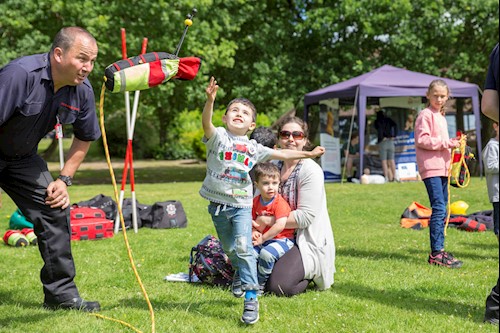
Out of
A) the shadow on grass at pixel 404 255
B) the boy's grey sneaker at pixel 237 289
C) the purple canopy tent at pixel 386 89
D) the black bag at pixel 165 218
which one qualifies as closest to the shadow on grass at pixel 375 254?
the shadow on grass at pixel 404 255

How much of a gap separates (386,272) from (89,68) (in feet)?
11.7

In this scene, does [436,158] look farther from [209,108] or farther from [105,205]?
[105,205]

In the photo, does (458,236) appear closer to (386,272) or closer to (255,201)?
(386,272)

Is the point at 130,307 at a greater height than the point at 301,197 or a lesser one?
lesser

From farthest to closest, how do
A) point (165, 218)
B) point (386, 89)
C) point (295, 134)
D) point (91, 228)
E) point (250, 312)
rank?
point (386, 89) < point (165, 218) < point (91, 228) < point (295, 134) < point (250, 312)

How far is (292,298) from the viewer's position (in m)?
5.01

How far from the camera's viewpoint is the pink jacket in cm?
620

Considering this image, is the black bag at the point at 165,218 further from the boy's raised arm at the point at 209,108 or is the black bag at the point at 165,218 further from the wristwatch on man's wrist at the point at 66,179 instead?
the boy's raised arm at the point at 209,108

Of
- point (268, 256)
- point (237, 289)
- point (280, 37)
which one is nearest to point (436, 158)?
point (268, 256)

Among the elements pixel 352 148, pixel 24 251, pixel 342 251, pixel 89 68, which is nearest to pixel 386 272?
pixel 342 251

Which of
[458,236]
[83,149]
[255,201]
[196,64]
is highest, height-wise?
[196,64]

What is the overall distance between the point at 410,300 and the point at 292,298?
974mm

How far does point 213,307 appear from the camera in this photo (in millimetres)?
4750

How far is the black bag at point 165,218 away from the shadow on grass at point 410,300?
4292 millimetres
